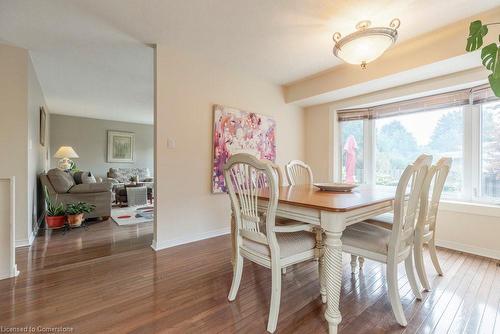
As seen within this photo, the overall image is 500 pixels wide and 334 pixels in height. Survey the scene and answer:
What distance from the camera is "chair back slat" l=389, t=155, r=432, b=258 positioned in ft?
4.22

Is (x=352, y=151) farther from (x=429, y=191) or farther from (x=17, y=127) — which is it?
(x=17, y=127)

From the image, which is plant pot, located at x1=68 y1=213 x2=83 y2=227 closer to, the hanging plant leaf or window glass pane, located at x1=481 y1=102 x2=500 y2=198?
the hanging plant leaf

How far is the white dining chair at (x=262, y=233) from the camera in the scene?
4.32 ft

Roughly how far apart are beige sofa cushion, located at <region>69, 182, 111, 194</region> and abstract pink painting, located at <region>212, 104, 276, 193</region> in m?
2.07

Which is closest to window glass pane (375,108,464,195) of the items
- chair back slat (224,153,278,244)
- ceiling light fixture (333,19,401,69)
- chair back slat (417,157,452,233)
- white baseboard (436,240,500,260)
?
white baseboard (436,240,500,260)

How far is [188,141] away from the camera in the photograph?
2.79 m

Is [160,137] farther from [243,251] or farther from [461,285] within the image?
[461,285]

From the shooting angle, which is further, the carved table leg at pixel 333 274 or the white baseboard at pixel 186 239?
the white baseboard at pixel 186 239

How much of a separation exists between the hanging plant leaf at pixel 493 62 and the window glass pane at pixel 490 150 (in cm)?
138

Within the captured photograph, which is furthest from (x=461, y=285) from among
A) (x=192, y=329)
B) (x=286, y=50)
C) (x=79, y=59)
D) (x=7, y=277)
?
(x=79, y=59)

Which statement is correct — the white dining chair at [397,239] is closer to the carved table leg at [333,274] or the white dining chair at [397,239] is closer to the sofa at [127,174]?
the carved table leg at [333,274]

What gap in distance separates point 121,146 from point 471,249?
8.05 meters

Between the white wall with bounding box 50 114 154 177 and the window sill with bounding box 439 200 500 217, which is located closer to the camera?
the window sill with bounding box 439 200 500 217

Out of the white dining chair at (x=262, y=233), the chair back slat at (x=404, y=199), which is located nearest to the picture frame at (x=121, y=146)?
the white dining chair at (x=262, y=233)
